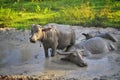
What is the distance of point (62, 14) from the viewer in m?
16.5

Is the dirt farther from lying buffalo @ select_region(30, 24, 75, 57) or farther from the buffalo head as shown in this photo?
the buffalo head

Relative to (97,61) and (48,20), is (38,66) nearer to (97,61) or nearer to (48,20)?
(97,61)

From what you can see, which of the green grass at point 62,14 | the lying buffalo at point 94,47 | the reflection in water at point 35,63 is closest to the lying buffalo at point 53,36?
the lying buffalo at point 94,47

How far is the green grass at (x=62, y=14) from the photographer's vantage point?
1553 cm

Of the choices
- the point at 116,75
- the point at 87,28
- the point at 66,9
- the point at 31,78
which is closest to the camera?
the point at 31,78

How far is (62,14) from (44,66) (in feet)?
22.3

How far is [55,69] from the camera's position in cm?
959

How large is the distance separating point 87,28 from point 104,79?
20.8 feet

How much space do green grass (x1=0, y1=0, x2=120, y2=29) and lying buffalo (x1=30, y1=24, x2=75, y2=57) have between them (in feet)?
13.2

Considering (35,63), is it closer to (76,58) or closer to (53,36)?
(53,36)

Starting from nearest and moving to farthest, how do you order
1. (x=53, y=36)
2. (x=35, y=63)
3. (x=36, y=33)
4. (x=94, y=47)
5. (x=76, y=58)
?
(x=76, y=58) → (x=36, y=33) → (x=35, y=63) → (x=53, y=36) → (x=94, y=47)

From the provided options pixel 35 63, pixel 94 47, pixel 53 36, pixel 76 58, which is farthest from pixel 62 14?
pixel 76 58

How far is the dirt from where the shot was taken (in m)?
8.85

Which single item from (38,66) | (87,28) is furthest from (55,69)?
(87,28)
